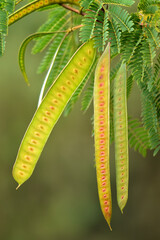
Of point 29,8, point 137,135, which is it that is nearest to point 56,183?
point 137,135

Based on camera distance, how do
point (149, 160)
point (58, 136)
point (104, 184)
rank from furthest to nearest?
point (58, 136), point (149, 160), point (104, 184)

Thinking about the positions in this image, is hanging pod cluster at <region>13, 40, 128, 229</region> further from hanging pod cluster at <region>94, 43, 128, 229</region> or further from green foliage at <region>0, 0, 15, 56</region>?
green foliage at <region>0, 0, 15, 56</region>

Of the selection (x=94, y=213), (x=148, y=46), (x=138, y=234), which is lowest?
(x=138, y=234)

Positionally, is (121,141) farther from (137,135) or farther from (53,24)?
(53,24)

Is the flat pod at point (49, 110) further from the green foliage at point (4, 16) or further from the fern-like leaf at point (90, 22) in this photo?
the green foliage at point (4, 16)

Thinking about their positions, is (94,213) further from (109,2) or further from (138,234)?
(109,2)

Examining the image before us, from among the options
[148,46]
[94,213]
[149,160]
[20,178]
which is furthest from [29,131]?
[94,213]

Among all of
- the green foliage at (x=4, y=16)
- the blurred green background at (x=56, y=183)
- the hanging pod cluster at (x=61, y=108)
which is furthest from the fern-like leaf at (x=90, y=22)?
the blurred green background at (x=56, y=183)

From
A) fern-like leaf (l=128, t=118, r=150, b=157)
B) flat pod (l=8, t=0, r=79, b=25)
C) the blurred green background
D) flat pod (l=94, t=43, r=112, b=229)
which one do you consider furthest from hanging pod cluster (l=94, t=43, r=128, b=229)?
the blurred green background
